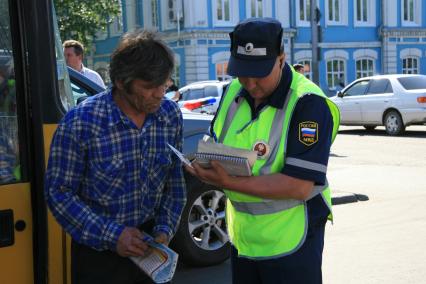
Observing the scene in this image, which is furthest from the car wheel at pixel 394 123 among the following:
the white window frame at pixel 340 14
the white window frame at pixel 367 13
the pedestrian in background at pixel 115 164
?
the white window frame at pixel 367 13

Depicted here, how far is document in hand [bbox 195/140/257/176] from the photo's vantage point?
2.53m

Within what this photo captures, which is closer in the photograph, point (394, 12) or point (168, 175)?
point (168, 175)

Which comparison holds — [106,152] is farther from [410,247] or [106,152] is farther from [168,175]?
[410,247]

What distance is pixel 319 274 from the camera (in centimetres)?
269

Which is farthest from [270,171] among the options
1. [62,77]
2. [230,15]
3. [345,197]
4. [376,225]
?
[230,15]

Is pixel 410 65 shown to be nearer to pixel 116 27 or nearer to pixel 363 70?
pixel 363 70

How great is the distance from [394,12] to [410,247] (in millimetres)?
31467

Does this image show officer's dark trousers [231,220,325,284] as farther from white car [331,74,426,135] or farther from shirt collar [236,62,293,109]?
white car [331,74,426,135]

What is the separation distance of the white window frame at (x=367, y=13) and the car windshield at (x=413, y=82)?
60.8 feet

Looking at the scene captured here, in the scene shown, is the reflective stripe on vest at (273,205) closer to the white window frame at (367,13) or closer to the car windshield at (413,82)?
the car windshield at (413,82)

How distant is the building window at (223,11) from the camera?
30.7 meters

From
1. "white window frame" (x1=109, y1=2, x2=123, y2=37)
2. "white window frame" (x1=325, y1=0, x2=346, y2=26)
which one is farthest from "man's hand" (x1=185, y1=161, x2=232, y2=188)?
"white window frame" (x1=109, y1=2, x2=123, y2=37)

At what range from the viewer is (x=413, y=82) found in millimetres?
16625

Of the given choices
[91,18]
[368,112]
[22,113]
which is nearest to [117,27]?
[91,18]
